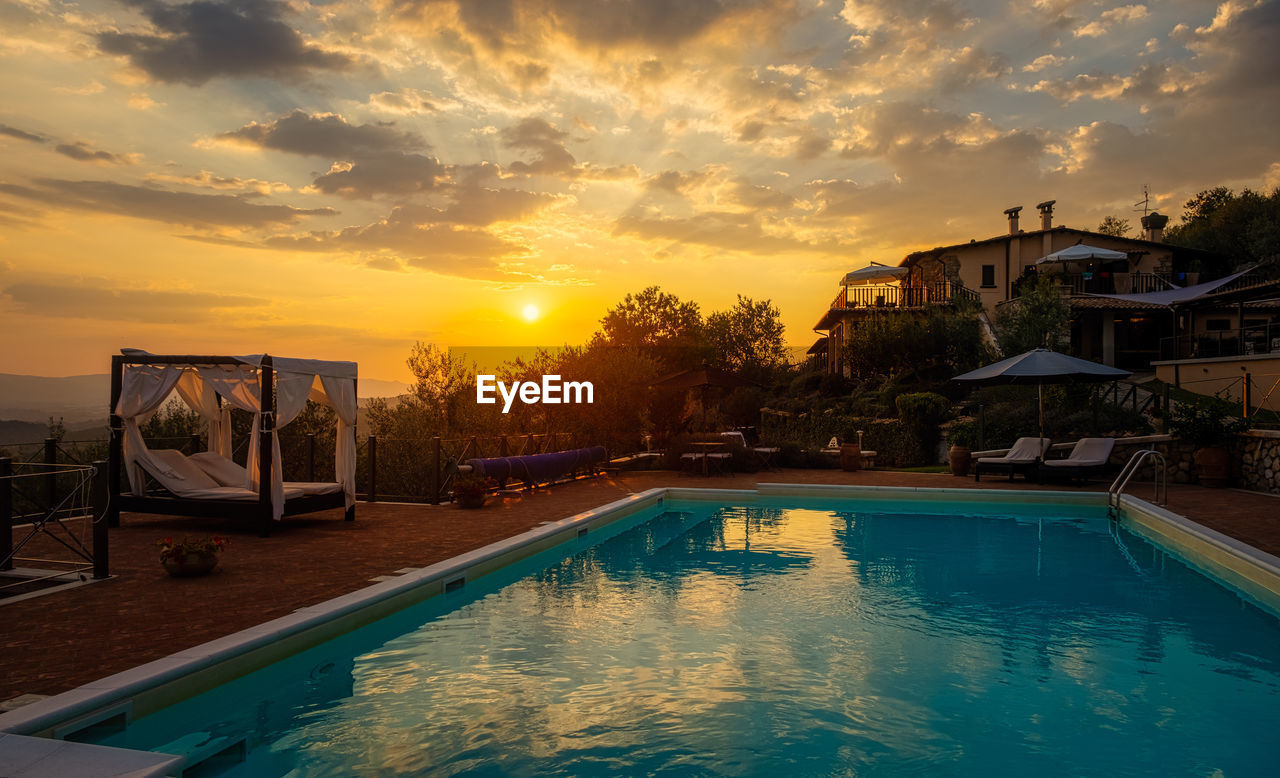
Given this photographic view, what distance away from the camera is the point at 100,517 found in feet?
21.7

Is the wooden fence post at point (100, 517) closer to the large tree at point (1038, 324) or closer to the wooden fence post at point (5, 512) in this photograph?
the wooden fence post at point (5, 512)

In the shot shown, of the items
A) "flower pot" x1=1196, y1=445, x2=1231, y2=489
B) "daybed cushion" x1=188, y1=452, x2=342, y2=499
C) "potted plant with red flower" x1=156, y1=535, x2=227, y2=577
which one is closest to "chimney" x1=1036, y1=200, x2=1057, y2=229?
"flower pot" x1=1196, y1=445, x2=1231, y2=489

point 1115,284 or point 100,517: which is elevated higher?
point 1115,284

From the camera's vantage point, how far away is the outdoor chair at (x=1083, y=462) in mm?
14680

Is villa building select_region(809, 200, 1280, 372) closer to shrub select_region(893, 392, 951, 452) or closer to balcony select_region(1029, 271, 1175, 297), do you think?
balcony select_region(1029, 271, 1175, 297)

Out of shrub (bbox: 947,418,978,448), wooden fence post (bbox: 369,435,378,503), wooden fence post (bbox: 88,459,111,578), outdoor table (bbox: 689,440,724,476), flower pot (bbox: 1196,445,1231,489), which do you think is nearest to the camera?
wooden fence post (bbox: 88,459,111,578)

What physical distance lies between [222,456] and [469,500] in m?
3.76

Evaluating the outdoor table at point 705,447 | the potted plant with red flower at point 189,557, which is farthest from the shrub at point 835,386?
the potted plant with red flower at point 189,557

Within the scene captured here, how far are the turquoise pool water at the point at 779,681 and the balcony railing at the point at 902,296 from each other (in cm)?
2810

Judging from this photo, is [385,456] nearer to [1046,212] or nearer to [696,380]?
[696,380]

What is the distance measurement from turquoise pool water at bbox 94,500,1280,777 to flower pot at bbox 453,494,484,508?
3.50m

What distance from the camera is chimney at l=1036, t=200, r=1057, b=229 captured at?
35844 mm

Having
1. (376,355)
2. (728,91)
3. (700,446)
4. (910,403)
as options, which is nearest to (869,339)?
(910,403)

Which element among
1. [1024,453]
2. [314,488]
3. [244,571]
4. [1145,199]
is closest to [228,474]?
[314,488]
